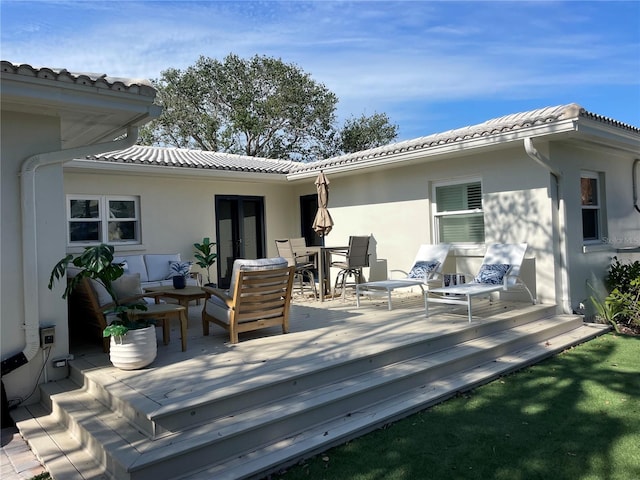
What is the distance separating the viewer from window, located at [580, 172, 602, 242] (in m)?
8.62

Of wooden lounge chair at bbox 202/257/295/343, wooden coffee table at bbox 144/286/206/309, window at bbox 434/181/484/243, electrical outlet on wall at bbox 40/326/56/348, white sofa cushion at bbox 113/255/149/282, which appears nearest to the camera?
electrical outlet on wall at bbox 40/326/56/348

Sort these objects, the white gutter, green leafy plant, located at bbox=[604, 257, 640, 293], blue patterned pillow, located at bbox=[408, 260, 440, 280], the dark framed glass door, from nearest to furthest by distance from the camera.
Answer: the white gutter
green leafy plant, located at bbox=[604, 257, 640, 293]
blue patterned pillow, located at bbox=[408, 260, 440, 280]
the dark framed glass door

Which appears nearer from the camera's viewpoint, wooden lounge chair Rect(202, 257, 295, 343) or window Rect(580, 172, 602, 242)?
wooden lounge chair Rect(202, 257, 295, 343)

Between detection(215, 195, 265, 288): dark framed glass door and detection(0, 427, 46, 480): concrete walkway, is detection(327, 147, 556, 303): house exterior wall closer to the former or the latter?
Result: detection(215, 195, 265, 288): dark framed glass door

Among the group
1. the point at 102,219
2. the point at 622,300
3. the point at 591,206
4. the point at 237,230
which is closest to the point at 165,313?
the point at 102,219

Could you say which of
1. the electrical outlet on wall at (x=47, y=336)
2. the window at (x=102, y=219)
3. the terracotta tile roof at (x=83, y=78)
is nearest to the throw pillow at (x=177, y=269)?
the window at (x=102, y=219)

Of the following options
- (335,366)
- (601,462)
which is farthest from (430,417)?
(601,462)

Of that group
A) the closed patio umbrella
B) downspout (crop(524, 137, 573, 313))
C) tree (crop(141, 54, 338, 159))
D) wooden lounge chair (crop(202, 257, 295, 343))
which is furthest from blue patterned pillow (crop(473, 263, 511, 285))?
tree (crop(141, 54, 338, 159))

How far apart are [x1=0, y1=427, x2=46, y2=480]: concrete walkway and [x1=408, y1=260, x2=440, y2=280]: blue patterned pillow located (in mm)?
6354

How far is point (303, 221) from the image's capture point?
42.7 ft

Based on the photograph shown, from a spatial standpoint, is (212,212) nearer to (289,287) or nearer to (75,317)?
(75,317)

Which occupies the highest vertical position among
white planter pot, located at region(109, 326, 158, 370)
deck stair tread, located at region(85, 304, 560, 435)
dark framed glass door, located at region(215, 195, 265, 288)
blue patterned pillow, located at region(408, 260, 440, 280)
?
dark framed glass door, located at region(215, 195, 265, 288)

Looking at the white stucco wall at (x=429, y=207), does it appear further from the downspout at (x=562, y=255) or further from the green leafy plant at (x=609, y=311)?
the green leafy plant at (x=609, y=311)

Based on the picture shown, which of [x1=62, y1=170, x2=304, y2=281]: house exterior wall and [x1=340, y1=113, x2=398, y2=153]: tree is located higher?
[x1=340, y1=113, x2=398, y2=153]: tree
